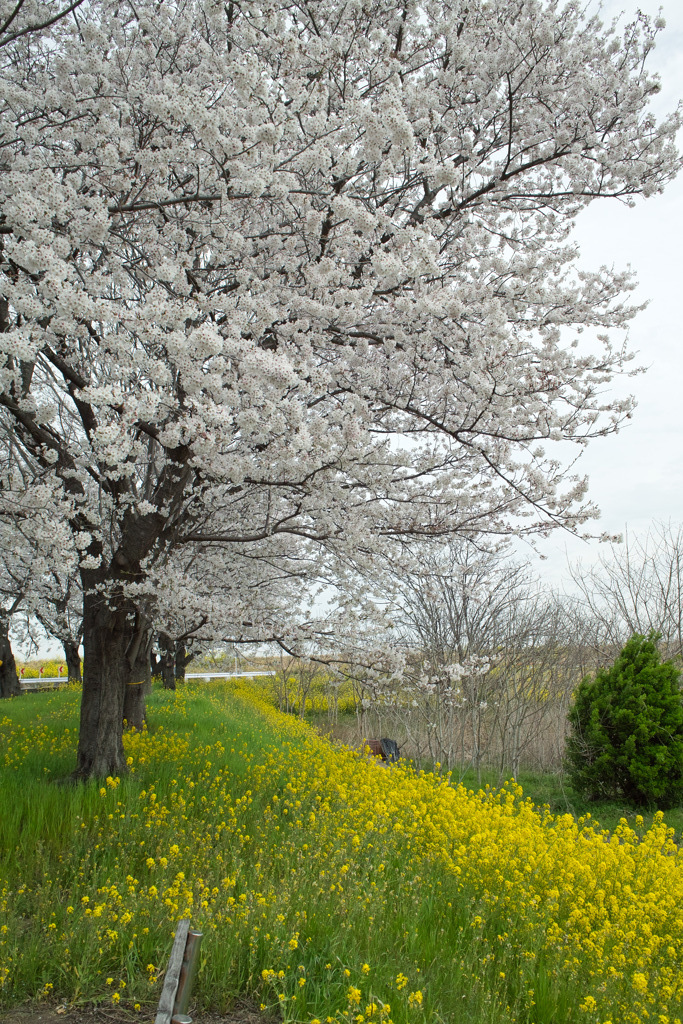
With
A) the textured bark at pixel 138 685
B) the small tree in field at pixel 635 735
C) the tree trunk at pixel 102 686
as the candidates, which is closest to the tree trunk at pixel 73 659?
the textured bark at pixel 138 685

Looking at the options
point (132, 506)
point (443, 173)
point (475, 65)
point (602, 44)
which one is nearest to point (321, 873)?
point (132, 506)

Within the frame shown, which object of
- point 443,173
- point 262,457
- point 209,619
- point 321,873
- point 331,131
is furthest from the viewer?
point 209,619

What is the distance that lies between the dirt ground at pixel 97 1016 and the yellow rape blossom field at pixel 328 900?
6 cm

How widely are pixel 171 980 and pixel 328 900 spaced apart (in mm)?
1978

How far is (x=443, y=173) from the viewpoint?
5004mm

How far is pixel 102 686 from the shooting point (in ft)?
21.1

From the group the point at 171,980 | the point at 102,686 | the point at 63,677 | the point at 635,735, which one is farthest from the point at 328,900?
the point at 63,677

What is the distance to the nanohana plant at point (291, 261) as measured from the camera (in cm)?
454

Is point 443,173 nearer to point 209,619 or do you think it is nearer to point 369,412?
point 369,412

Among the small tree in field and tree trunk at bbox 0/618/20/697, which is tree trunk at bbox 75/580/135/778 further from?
tree trunk at bbox 0/618/20/697

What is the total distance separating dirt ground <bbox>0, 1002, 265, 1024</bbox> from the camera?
10.1 feet

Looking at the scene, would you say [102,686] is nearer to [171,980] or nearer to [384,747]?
[171,980]

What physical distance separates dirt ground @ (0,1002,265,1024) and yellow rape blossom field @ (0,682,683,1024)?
6cm

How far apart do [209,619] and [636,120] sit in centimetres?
609
